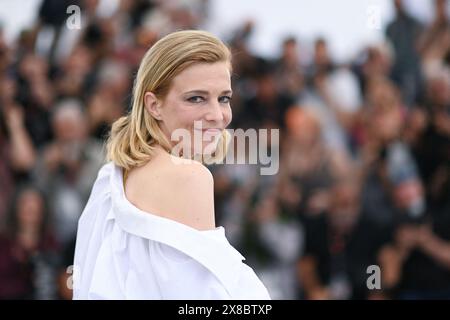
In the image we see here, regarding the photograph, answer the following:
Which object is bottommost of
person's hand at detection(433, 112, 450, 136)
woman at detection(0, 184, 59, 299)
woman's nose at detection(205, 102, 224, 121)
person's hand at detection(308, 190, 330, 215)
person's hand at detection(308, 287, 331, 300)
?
person's hand at detection(308, 287, 331, 300)

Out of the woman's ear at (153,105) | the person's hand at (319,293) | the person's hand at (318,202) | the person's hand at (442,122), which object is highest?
the person's hand at (442,122)

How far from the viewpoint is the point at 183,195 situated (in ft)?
7.65

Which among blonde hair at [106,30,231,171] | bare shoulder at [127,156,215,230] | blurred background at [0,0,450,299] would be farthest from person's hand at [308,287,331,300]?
bare shoulder at [127,156,215,230]

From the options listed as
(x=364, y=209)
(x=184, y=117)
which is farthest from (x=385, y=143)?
(x=184, y=117)

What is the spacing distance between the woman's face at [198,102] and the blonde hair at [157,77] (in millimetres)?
22

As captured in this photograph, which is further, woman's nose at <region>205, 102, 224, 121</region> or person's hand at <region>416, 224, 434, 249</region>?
person's hand at <region>416, 224, 434, 249</region>

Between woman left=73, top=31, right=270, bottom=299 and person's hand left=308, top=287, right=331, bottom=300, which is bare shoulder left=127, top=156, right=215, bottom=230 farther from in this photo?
person's hand left=308, top=287, right=331, bottom=300

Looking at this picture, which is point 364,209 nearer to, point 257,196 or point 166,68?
point 257,196

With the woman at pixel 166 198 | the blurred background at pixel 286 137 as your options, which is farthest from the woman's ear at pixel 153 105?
the blurred background at pixel 286 137

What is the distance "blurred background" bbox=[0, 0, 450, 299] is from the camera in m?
5.77

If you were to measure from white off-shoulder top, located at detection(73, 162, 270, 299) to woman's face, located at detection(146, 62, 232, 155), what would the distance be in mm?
264

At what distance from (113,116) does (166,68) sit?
3.56m

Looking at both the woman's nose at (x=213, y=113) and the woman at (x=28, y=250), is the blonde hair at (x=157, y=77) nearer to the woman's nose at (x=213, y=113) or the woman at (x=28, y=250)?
the woman's nose at (x=213, y=113)

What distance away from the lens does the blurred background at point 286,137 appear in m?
5.77
